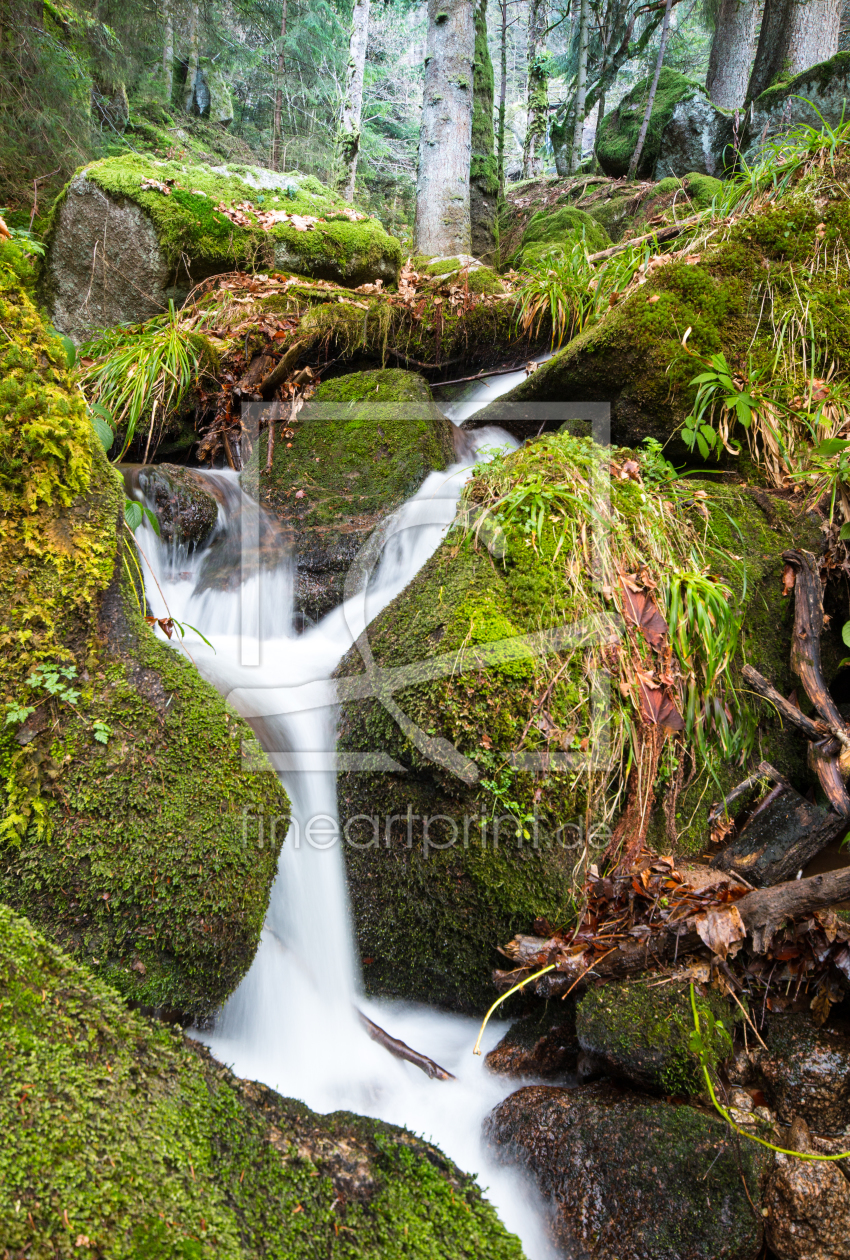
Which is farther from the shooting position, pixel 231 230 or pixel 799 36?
pixel 799 36

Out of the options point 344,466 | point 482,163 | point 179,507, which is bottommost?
point 179,507

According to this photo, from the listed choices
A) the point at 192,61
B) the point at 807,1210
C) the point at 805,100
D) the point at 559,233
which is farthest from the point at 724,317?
the point at 192,61

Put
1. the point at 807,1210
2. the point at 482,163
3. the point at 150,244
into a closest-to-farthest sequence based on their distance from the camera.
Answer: the point at 807,1210 → the point at 150,244 → the point at 482,163

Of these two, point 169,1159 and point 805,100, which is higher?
point 805,100

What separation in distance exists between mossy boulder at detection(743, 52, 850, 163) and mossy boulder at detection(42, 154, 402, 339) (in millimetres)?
4996

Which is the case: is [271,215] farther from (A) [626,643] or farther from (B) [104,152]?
(A) [626,643]

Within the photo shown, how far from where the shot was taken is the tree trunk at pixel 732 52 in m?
10.2

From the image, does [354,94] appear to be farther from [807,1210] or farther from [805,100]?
[807,1210]

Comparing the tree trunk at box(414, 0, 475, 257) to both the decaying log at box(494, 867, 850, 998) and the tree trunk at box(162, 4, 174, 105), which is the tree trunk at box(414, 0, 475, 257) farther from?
the tree trunk at box(162, 4, 174, 105)

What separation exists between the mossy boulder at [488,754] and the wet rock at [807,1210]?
0.92m

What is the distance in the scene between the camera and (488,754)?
2395mm

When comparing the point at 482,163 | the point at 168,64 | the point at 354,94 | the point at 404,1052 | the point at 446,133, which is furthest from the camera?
the point at 168,64

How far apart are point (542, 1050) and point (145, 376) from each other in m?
4.47

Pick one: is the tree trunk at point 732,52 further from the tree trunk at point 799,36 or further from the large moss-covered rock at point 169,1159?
the large moss-covered rock at point 169,1159
